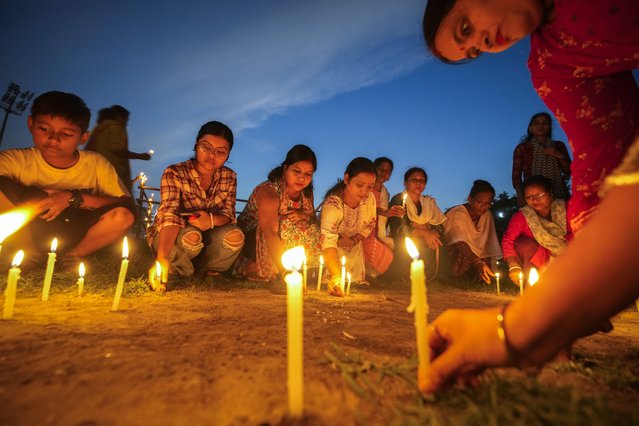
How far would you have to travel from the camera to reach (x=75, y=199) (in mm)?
4016

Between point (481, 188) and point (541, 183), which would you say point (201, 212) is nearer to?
point (541, 183)

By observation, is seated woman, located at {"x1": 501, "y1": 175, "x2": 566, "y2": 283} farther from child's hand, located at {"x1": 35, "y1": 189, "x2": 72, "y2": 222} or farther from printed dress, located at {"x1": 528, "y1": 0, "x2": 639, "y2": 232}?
child's hand, located at {"x1": 35, "y1": 189, "x2": 72, "y2": 222}

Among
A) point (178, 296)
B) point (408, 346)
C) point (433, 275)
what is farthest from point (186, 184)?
point (433, 275)

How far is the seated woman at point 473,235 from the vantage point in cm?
683

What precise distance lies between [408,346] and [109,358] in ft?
5.24

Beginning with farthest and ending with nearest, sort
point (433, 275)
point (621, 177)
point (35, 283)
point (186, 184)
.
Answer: point (433, 275), point (186, 184), point (35, 283), point (621, 177)

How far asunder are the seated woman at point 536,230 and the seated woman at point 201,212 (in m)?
4.49

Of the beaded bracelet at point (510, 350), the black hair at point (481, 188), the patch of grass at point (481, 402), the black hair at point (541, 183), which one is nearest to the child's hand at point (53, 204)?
the patch of grass at point (481, 402)

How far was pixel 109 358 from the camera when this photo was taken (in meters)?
1.57

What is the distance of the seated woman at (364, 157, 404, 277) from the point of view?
615 cm

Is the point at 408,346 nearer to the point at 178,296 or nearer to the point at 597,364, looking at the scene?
the point at 597,364

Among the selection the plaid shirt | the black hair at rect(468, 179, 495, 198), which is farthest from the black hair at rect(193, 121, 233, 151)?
the black hair at rect(468, 179, 495, 198)

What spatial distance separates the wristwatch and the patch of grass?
4123 mm

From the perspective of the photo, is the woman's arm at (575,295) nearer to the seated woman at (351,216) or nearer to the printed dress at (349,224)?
the seated woman at (351,216)
